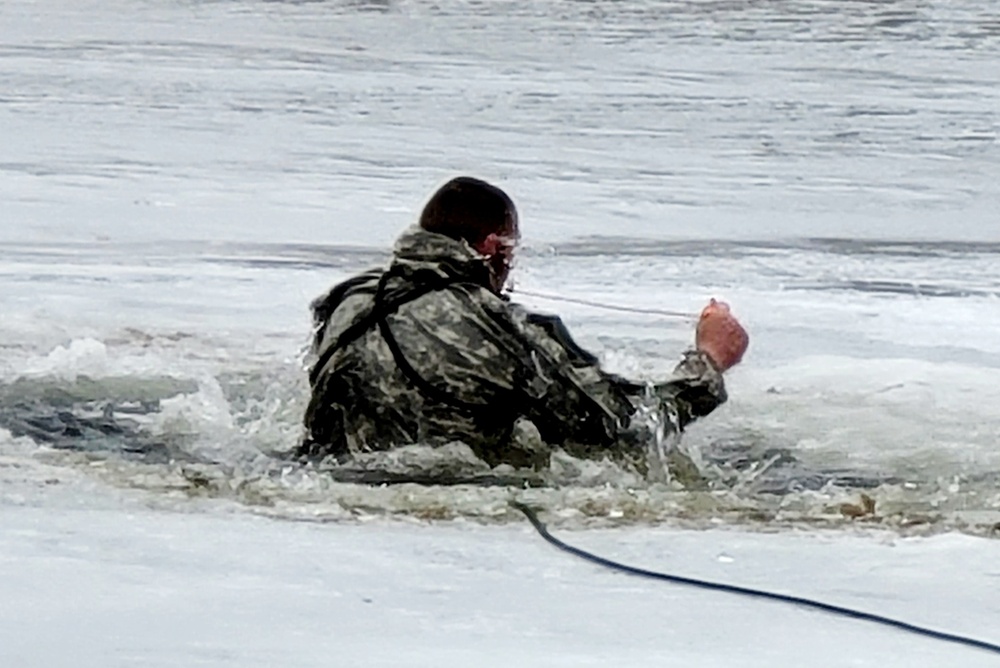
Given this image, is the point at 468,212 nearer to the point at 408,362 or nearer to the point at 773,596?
the point at 408,362

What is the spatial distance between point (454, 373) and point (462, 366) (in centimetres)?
3

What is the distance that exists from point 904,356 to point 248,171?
17.2ft

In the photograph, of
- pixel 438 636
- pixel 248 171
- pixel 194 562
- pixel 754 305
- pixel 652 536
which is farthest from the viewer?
pixel 248 171

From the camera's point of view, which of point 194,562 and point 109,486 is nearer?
point 194,562

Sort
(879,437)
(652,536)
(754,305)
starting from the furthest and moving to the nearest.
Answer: (754,305), (879,437), (652,536)

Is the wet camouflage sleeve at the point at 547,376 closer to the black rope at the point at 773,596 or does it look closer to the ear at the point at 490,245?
the ear at the point at 490,245

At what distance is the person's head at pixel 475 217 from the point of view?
478 centimetres

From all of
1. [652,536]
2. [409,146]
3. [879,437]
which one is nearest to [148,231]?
[409,146]

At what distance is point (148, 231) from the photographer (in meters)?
9.21

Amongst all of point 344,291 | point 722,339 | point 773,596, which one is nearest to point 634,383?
point 722,339

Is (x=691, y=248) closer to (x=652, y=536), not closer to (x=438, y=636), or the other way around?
(x=652, y=536)

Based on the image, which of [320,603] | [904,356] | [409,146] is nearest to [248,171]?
[409,146]

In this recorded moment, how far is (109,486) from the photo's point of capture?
4.79 meters

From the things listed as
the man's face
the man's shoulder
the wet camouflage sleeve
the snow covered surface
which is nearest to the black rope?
the snow covered surface
